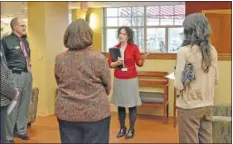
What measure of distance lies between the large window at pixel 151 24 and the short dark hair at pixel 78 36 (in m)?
8.44

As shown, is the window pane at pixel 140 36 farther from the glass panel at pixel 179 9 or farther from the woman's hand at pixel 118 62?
the woman's hand at pixel 118 62

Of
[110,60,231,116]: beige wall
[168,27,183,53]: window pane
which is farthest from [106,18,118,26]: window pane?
[110,60,231,116]: beige wall

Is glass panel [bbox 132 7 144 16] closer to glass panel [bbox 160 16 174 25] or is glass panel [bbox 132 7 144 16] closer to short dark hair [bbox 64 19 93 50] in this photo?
glass panel [bbox 160 16 174 25]

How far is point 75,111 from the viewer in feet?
8.08

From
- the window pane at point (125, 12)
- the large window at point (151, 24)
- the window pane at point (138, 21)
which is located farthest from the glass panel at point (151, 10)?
the window pane at point (125, 12)

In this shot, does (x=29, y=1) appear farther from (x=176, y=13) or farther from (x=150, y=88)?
(x=176, y=13)

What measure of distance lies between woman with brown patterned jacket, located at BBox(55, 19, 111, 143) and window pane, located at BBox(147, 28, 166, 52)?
28.9 ft

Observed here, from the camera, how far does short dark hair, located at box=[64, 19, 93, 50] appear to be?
2.47m

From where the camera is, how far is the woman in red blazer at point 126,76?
14.7 feet

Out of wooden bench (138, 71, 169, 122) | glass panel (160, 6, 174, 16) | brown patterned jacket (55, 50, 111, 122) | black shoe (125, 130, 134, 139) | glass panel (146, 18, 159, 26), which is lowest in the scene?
black shoe (125, 130, 134, 139)

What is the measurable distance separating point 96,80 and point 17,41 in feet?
6.32

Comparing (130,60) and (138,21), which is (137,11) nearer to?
(138,21)

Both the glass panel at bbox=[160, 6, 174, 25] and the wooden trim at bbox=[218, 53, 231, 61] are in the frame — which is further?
the glass panel at bbox=[160, 6, 174, 25]

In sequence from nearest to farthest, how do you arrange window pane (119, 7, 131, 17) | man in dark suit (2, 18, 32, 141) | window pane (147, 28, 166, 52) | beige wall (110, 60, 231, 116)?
man in dark suit (2, 18, 32, 141) < beige wall (110, 60, 231, 116) < window pane (147, 28, 166, 52) < window pane (119, 7, 131, 17)
